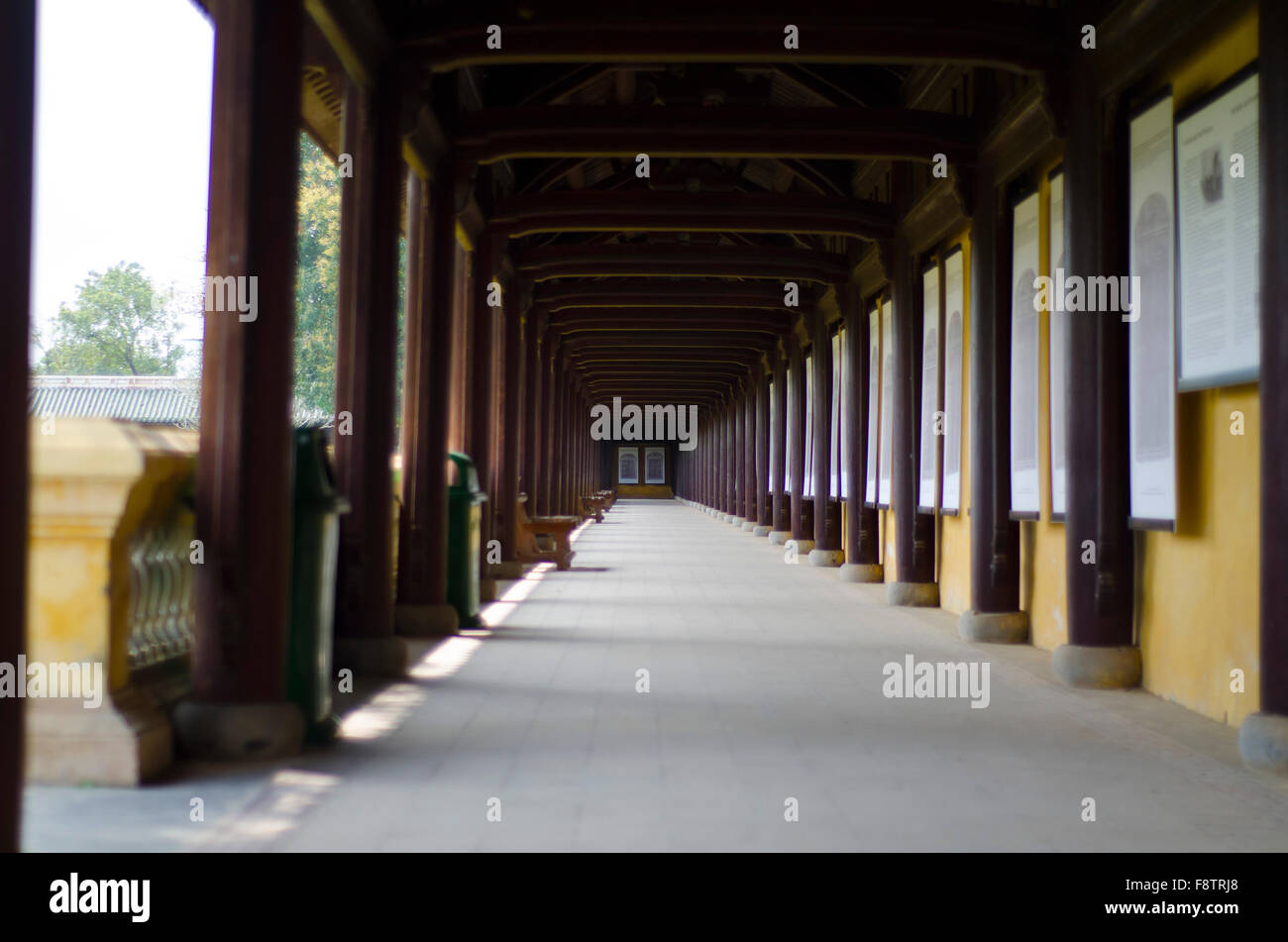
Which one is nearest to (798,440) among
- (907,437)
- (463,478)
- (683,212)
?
(907,437)

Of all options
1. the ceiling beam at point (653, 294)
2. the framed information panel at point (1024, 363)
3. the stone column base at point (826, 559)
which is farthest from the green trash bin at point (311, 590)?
the stone column base at point (826, 559)

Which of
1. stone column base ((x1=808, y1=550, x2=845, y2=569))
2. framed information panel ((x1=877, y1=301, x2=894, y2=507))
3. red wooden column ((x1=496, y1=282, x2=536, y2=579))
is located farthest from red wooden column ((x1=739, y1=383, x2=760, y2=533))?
framed information panel ((x1=877, y1=301, x2=894, y2=507))

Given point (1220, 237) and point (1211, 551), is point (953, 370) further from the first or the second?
point (1220, 237)

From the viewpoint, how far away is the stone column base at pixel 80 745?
398 centimetres

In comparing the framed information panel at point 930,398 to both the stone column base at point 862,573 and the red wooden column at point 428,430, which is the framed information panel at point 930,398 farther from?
the red wooden column at point 428,430

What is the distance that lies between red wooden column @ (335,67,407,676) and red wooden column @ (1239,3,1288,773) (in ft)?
14.3

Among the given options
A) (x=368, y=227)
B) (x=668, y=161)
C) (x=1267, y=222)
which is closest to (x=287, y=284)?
(x=368, y=227)

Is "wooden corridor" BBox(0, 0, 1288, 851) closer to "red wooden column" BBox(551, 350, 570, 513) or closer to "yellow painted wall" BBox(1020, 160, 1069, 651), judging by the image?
"yellow painted wall" BBox(1020, 160, 1069, 651)

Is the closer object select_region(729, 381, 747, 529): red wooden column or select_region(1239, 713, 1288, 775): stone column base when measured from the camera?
select_region(1239, 713, 1288, 775): stone column base

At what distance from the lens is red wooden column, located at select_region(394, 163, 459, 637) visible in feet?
27.8

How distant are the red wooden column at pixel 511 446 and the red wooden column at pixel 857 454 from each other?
3.67 meters

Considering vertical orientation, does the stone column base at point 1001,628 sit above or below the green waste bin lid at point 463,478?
below

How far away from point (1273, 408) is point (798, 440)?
564 inches
